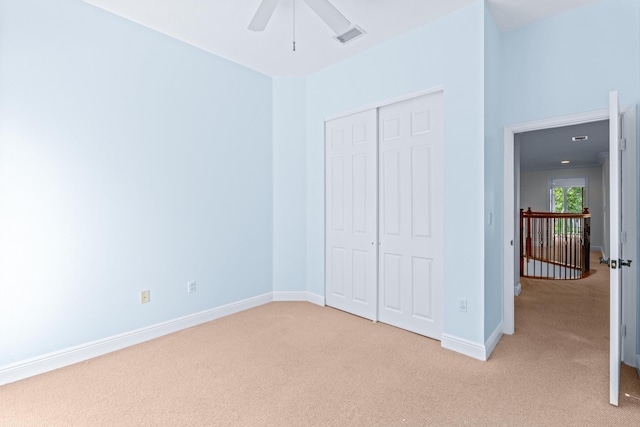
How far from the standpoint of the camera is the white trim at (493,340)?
265 cm

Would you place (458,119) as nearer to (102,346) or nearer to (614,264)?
(614,264)

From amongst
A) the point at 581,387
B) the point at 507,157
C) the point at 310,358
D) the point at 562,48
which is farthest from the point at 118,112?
the point at 581,387

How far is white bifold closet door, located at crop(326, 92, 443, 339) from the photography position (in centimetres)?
300

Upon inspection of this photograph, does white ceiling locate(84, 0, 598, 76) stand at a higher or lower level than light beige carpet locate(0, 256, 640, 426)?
higher

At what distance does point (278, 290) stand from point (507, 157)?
3.04m

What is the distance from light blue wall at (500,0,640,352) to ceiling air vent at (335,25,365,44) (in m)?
1.43

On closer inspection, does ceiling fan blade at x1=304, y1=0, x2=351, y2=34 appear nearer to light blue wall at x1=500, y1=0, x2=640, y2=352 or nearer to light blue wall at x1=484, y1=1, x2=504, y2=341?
light blue wall at x1=484, y1=1, x2=504, y2=341

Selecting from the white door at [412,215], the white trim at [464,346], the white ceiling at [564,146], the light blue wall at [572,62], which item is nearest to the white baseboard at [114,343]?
the white door at [412,215]

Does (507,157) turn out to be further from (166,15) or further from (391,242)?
(166,15)

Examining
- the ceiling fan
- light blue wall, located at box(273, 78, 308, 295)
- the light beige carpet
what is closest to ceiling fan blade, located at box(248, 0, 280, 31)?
the ceiling fan

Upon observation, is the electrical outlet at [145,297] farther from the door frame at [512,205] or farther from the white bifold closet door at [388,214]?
the door frame at [512,205]

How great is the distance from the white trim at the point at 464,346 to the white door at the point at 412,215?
0.45 feet

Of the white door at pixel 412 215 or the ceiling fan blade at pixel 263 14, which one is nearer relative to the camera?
the ceiling fan blade at pixel 263 14

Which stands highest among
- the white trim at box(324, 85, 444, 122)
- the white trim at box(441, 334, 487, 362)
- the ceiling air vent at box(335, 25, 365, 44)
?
the ceiling air vent at box(335, 25, 365, 44)
